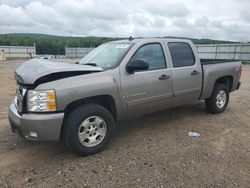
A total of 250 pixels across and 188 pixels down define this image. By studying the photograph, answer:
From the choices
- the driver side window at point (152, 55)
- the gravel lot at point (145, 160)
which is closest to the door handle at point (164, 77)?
the driver side window at point (152, 55)

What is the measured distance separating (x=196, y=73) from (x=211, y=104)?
111cm

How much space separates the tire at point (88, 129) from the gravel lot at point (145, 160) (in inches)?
6.7

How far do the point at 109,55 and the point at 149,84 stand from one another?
933mm

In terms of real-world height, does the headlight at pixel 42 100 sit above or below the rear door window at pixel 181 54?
below

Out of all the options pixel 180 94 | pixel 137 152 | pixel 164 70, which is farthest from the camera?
pixel 180 94

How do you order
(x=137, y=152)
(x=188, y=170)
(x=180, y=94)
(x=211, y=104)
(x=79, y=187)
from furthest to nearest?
(x=211, y=104) < (x=180, y=94) < (x=137, y=152) < (x=188, y=170) < (x=79, y=187)

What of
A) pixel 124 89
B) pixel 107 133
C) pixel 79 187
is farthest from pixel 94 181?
pixel 124 89

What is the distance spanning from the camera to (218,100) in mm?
6090

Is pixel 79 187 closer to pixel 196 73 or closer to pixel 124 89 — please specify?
pixel 124 89

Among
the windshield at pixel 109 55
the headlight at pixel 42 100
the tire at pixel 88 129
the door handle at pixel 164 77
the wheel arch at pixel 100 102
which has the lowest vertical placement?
the tire at pixel 88 129

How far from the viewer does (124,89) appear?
13.6 feet

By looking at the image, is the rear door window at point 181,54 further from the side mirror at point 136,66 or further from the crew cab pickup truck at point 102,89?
the side mirror at point 136,66

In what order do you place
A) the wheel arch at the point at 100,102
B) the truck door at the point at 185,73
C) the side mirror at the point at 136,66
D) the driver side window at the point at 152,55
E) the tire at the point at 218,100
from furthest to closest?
the tire at the point at 218,100
the truck door at the point at 185,73
the driver side window at the point at 152,55
the side mirror at the point at 136,66
the wheel arch at the point at 100,102

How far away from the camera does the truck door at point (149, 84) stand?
4227 mm
